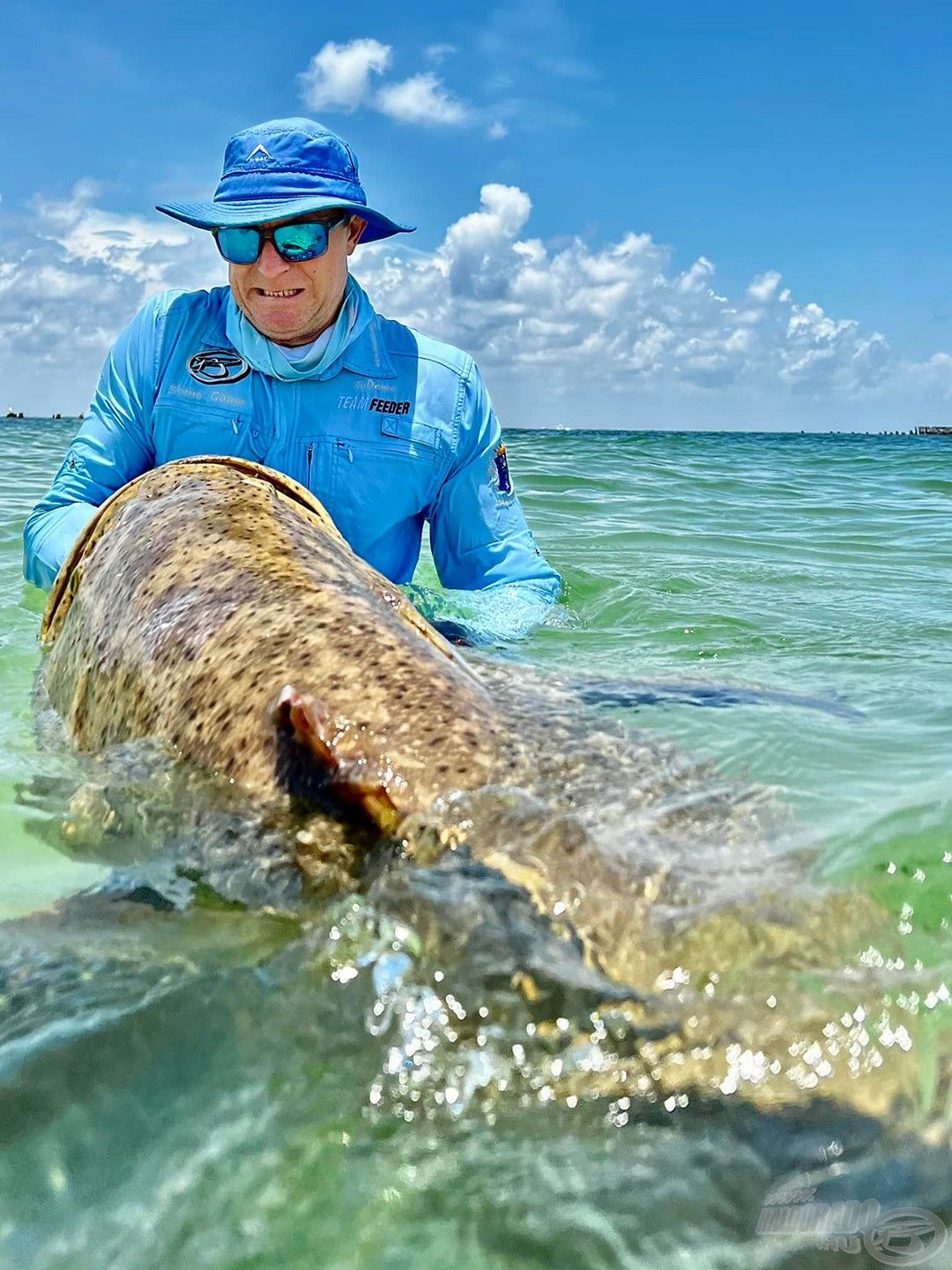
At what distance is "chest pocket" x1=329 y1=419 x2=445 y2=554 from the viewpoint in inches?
192

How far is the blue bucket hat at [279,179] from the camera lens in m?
4.25

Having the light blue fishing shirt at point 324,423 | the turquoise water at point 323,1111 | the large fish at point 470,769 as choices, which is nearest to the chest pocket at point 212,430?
the light blue fishing shirt at point 324,423

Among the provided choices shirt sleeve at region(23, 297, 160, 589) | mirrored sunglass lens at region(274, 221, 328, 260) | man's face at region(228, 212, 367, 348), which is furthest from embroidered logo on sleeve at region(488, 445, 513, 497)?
shirt sleeve at region(23, 297, 160, 589)

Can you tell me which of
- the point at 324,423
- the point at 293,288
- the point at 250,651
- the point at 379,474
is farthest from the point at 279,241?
the point at 250,651

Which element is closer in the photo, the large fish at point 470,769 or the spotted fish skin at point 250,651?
the large fish at point 470,769

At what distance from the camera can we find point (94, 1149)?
6.20ft

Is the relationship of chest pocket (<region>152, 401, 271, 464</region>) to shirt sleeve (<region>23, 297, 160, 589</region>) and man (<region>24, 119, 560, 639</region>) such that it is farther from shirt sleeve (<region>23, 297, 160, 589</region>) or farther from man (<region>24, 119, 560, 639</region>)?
shirt sleeve (<region>23, 297, 160, 589</region>)

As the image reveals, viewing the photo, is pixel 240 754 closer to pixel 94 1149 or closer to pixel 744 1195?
pixel 94 1149

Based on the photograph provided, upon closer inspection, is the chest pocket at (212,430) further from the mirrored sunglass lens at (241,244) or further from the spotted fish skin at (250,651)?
the spotted fish skin at (250,651)

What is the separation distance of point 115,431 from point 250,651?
2.50 meters

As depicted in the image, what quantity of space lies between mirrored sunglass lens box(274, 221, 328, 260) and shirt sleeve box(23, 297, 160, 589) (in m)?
0.81

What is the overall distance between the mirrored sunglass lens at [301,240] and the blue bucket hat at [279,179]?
84 mm

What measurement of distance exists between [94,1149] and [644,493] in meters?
14.7

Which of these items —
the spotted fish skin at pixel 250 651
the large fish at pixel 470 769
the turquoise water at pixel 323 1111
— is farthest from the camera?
the spotted fish skin at pixel 250 651
